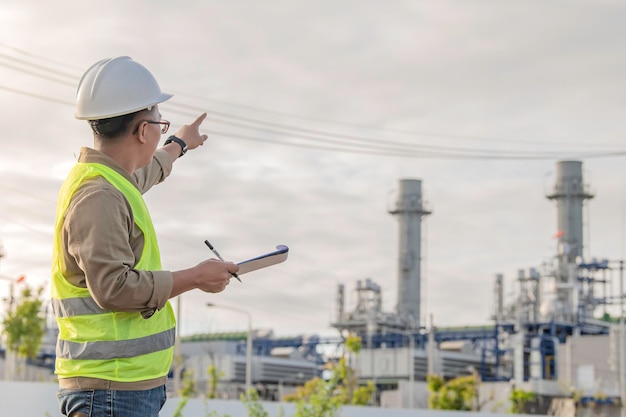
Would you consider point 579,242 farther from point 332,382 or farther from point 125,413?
point 125,413

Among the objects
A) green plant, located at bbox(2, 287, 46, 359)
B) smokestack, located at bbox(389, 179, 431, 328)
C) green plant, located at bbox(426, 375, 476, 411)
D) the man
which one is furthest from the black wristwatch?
smokestack, located at bbox(389, 179, 431, 328)

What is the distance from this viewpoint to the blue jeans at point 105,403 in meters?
2.70

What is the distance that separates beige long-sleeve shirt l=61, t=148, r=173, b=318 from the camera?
260cm

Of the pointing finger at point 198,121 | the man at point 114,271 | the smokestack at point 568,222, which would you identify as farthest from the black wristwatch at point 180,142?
the smokestack at point 568,222

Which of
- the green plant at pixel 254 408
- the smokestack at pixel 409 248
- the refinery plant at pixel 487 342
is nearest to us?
the green plant at pixel 254 408

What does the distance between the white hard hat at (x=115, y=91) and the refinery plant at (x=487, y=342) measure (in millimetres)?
46099

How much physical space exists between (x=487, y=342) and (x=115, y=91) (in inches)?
2322

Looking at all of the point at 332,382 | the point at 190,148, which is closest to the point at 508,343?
the point at 332,382

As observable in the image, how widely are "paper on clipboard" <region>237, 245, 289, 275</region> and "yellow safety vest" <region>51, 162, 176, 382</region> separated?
0.24 meters

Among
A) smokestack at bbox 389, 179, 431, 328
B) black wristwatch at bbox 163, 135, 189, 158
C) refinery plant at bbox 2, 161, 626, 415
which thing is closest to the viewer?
black wristwatch at bbox 163, 135, 189, 158

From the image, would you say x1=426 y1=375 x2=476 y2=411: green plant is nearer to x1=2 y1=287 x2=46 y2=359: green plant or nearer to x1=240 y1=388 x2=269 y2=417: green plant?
x1=2 y1=287 x2=46 y2=359: green plant

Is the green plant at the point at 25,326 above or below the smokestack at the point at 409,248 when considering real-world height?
below

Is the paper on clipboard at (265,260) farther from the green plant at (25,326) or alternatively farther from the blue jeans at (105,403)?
the green plant at (25,326)

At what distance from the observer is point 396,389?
59844mm
